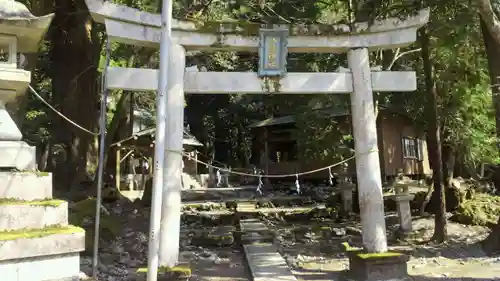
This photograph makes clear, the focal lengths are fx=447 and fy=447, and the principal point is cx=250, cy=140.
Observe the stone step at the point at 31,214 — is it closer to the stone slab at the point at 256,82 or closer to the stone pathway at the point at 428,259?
the stone slab at the point at 256,82

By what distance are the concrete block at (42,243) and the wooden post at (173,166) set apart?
178cm

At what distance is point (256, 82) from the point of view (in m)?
7.64

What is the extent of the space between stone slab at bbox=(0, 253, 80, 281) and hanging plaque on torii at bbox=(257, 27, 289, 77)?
4215mm

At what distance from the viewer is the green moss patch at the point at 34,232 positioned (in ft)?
15.6

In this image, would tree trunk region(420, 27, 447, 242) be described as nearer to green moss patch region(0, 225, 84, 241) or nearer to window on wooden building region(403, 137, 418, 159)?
green moss patch region(0, 225, 84, 241)

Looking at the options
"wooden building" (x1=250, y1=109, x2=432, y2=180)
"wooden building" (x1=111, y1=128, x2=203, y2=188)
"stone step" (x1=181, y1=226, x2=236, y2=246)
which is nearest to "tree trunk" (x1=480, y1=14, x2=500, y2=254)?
"stone step" (x1=181, y1=226, x2=236, y2=246)

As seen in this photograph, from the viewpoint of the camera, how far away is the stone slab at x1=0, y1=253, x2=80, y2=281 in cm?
474

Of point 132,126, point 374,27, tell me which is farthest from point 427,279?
point 132,126

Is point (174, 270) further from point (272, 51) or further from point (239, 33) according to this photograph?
point (239, 33)

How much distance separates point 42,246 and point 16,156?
1.14 m

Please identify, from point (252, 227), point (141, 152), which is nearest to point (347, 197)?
point (252, 227)

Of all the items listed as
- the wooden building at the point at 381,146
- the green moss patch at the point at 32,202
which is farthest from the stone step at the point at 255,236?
the wooden building at the point at 381,146

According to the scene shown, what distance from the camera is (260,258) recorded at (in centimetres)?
933

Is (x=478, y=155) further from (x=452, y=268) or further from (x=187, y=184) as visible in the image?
(x=187, y=184)
